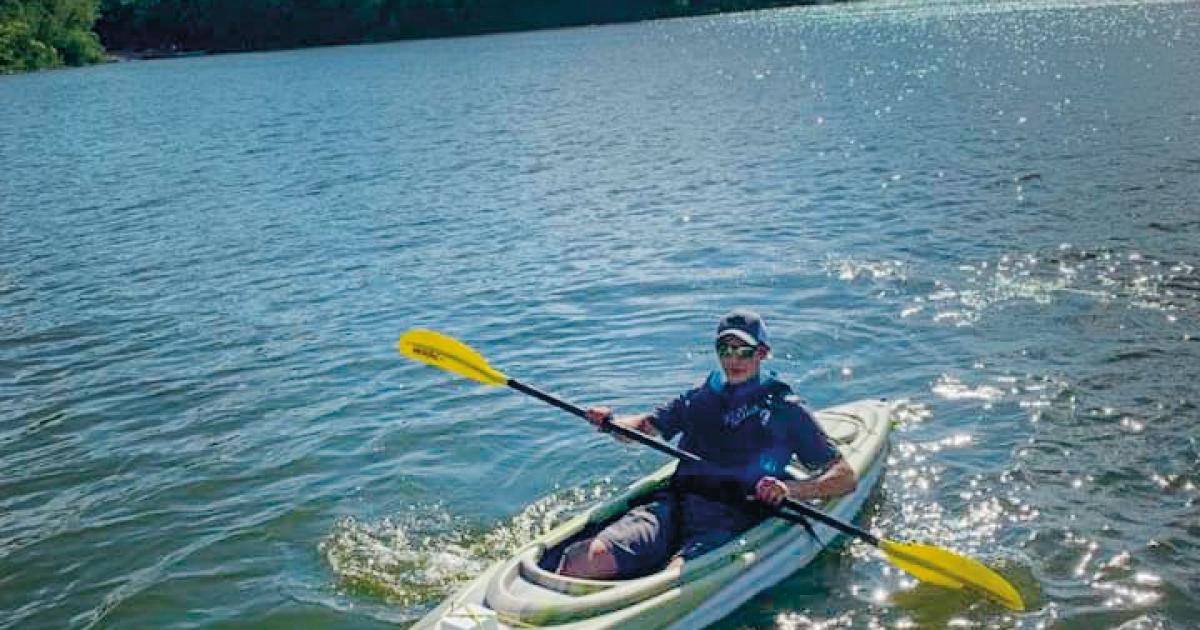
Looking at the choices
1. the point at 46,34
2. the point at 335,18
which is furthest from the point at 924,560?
the point at 335,18

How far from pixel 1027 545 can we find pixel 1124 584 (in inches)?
31.8

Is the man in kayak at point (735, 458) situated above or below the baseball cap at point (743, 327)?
below

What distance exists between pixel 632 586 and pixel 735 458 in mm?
1382

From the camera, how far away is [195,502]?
10.3 metres

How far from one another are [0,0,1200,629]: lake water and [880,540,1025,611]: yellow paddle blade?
0.36 metres

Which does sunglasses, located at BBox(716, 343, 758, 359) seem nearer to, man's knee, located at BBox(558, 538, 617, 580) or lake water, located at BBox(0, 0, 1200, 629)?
man's knee, located at BBox(558, 538, 617, 580)

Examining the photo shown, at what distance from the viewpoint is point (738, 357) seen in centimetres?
791

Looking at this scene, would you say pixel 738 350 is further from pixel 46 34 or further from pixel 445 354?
pixel 46 34

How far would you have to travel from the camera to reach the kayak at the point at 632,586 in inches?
272

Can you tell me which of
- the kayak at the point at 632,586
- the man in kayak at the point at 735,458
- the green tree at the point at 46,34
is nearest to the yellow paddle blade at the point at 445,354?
the kayak at the point at 632,586

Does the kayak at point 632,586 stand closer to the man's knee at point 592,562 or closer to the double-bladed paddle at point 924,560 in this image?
the man's knee at point 592,562

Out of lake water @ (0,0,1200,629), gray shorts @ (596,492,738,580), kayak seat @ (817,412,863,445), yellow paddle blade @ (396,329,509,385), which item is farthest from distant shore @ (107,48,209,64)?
gray shorts @ (596,492,738,580)

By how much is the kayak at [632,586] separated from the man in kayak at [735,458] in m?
0.17

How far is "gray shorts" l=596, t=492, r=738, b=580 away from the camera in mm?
7539
